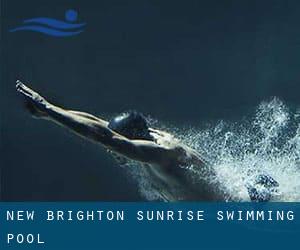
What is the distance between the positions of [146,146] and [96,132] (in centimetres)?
38

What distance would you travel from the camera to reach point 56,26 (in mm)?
5434

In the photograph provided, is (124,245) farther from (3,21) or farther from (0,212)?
(3,21)

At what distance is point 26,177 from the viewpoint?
5398 millimetres

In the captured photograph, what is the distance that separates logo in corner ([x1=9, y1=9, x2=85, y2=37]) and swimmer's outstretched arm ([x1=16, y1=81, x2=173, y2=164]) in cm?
117

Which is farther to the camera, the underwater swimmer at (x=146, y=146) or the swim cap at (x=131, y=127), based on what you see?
the swim cap at (x=131, y=127)

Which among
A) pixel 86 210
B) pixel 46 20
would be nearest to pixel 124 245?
pixel 86 210

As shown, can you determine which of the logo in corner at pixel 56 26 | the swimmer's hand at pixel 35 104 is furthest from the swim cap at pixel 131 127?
the logo in corner at pixel 56 26

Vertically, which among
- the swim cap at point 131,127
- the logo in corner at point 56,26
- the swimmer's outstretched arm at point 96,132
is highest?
the logo in corner at point 56,26

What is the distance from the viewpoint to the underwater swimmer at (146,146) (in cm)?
416

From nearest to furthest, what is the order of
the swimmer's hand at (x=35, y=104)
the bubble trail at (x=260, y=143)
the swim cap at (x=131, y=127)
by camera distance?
the swimmer's hand at (x=35, y=104) < the swim cap at (x=131, y=127) < the bubble trail at (x=260, y=143)

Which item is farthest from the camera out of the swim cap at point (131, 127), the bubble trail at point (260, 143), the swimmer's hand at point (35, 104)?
the bubble trail at point (260, 143)

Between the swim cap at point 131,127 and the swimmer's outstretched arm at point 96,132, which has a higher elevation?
the swim cap at point 131,127

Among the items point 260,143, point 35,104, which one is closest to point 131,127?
point 35,104

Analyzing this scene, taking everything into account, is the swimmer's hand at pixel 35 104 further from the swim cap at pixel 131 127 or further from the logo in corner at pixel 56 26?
the logo in corner at pixel 56 26
